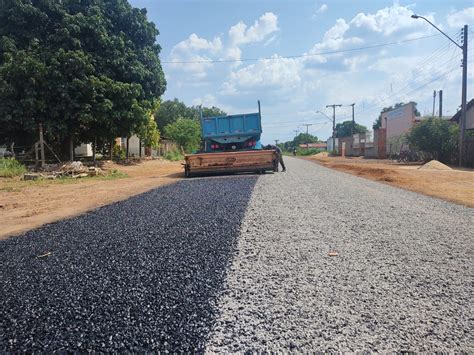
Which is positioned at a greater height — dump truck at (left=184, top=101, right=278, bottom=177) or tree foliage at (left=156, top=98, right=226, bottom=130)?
tree foliage at (left=156, top=98, right=226, bottom=130)

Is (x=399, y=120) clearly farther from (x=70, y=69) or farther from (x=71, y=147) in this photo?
(x=70, y=69)

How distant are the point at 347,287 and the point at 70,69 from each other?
58.9 ft

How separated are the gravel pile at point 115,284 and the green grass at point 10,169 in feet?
36.5

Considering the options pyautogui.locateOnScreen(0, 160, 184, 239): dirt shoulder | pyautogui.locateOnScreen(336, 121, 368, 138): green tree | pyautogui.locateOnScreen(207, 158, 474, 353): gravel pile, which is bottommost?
pyautogui.locateOnScreen(0, 160, 184, 239): dirt shoulder

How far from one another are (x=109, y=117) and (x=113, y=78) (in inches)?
80.0

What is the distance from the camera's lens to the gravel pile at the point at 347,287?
8.18ft

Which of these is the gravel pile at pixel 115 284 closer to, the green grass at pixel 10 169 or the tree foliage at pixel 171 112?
the green grass at pixel 10 169

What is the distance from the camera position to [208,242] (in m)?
4.64

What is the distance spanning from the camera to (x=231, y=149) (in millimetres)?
16281

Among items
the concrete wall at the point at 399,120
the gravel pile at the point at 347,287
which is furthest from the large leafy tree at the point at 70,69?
the concrete wall at the point at 399,120

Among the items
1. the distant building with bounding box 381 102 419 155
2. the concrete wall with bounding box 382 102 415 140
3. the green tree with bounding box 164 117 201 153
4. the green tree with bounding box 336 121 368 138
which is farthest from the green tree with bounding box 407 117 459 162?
the green tree with bounding box 336 121 368 138

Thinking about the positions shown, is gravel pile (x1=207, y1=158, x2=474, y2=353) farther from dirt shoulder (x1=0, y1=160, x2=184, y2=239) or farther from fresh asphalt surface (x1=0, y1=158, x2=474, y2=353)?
dirt shoulder (x1=0, y1=160, x2=184, y2=239)

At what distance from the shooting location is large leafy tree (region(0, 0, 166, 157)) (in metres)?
17.2

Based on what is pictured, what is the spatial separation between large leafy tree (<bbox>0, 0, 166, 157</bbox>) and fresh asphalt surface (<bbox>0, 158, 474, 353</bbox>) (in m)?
13.7
